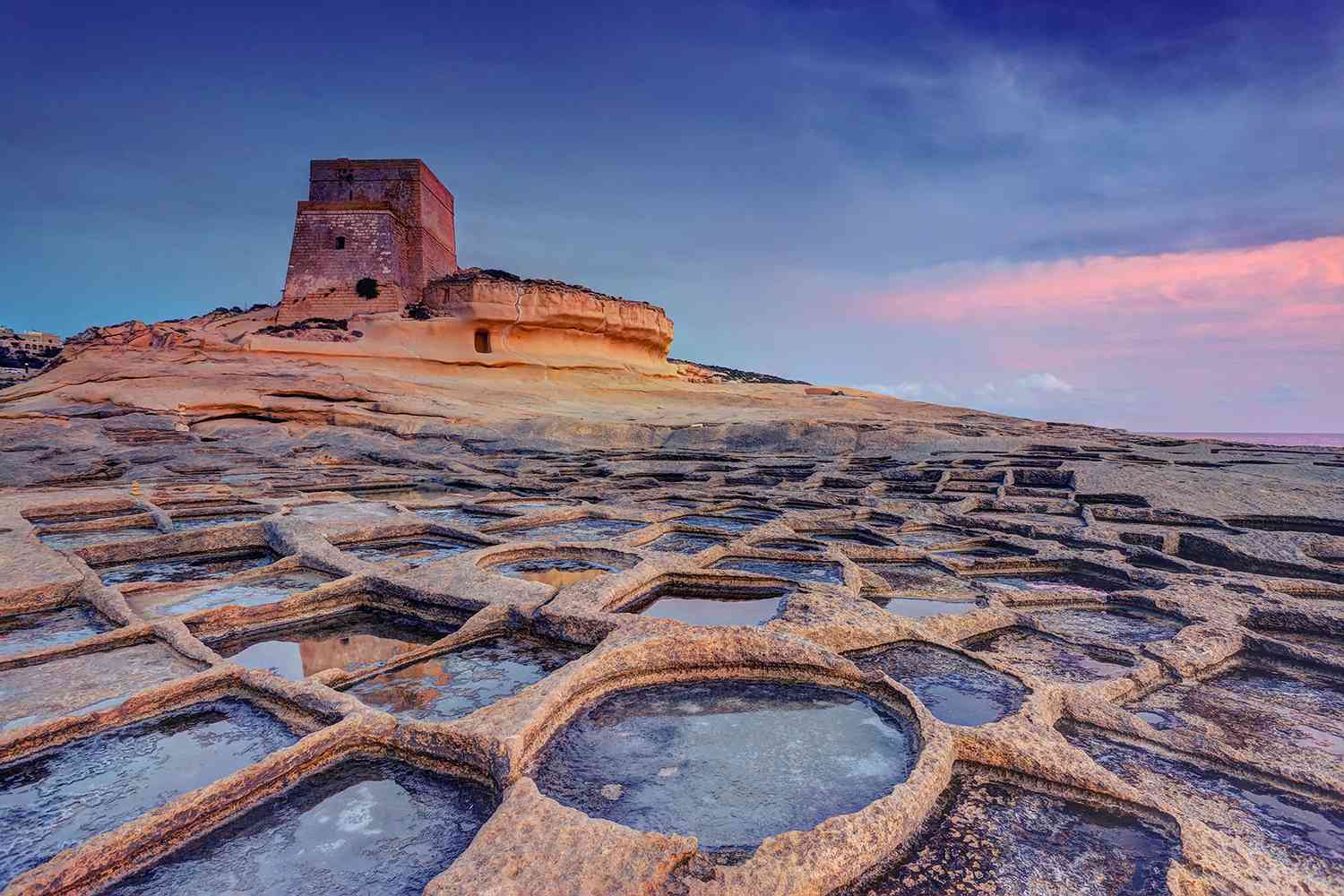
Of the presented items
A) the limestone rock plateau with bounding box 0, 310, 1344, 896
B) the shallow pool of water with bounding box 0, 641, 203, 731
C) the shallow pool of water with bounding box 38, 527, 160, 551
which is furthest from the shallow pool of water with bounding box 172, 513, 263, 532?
Answer: the shallow pool of water with bounding box 0, 641, 203, 731

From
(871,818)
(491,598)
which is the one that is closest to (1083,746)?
(871,818)

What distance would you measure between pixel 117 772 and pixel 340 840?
2.24 ft

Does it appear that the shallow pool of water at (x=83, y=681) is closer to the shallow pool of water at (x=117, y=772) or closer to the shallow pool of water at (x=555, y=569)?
the shallow pool of water at (x=117, y=772)

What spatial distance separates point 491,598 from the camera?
2658 millimetres

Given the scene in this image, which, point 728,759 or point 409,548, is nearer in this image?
point 728,759

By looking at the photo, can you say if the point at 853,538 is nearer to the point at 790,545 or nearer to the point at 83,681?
the point at 790,545

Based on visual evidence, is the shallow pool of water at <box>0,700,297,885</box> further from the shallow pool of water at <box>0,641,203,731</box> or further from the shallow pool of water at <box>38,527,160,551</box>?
the shallow pool of water at <box>38,527,160,551</box>

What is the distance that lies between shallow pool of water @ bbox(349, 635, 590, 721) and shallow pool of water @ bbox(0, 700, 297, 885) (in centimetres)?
32

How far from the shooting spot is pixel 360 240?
798 inches

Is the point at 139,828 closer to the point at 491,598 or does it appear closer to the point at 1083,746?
the point at 491,598

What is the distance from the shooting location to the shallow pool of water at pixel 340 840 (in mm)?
1225

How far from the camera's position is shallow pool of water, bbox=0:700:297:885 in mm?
1373

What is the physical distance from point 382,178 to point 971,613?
79.1ft

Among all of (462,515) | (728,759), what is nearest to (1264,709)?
(728,759)
